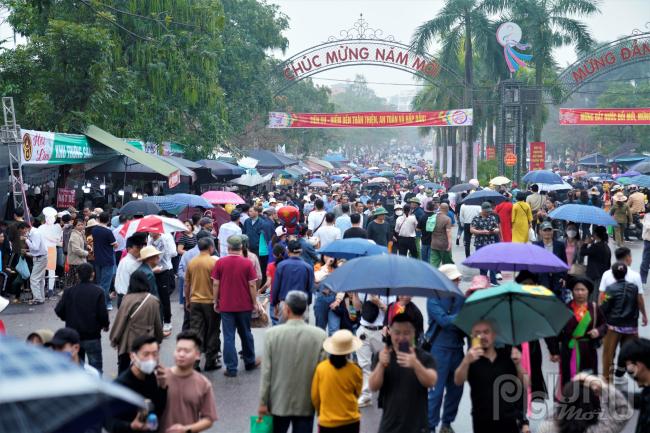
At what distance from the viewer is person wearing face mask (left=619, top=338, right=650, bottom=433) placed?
5.28 meters

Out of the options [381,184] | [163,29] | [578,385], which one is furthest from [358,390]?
[381,184]

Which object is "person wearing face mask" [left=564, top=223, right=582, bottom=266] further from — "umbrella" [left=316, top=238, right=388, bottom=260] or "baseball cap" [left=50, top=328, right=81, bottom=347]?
"baseball cap" [left=50, top=328, right=81, bottom=347]

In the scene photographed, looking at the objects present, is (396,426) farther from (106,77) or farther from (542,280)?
(106,77)

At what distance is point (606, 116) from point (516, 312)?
122 ft

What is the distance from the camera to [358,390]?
595 centimetres

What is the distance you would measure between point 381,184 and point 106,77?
71.6ft

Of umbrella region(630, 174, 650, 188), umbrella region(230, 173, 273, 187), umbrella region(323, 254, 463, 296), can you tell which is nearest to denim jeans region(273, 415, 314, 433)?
umbrella region(323, 254, 463, 296)

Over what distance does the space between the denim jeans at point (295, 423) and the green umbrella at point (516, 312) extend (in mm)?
1287

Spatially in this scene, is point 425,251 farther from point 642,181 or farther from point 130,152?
point 642,181

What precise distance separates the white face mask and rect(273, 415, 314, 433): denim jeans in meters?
1.24

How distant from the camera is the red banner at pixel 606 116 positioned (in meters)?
40.6

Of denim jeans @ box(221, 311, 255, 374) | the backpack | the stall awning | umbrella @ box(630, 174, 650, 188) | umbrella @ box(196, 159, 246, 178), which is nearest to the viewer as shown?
denim jeans @ box(221, 311, 255, 374)

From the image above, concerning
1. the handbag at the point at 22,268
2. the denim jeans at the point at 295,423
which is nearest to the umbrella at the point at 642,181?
the handbag at the point at 22,268

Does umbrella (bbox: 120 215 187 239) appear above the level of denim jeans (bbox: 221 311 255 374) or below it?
above
